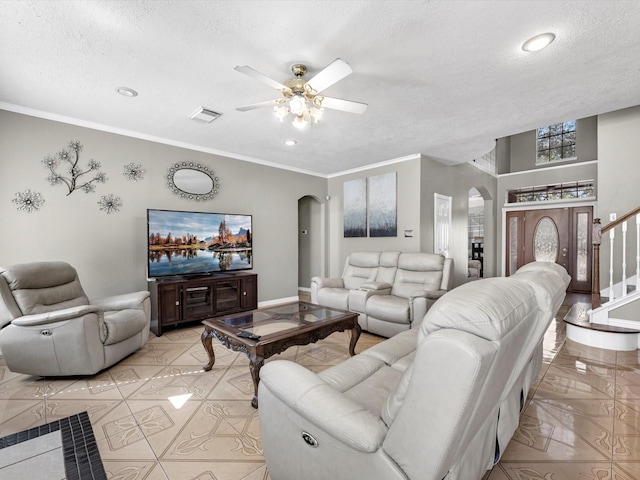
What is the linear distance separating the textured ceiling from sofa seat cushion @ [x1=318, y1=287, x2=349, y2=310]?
2.17 meters

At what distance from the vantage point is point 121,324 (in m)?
2.68

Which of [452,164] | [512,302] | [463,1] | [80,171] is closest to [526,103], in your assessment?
[463,1]

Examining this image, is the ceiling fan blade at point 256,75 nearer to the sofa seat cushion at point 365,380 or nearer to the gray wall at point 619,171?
the sofa seat cushion at point 365,380

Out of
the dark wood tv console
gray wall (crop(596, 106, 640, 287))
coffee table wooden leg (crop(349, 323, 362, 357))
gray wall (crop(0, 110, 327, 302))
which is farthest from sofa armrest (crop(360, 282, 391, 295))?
gray wall (crop(596, 106, 640, 287))

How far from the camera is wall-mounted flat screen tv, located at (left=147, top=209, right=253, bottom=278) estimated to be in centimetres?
384

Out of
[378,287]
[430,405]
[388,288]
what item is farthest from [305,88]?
[388,288]

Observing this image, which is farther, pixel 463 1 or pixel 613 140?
pixel 613 140

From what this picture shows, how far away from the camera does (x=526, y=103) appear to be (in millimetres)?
3059

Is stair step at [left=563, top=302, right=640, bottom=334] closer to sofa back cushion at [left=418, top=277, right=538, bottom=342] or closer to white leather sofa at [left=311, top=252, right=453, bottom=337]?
white leather sofa at [left=311, top=252, right=453, bottom=337]

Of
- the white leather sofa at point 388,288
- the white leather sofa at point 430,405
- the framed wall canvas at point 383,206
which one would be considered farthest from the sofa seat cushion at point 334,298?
the white leather sofa at point 430,405

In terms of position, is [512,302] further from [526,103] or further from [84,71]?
[84,71]

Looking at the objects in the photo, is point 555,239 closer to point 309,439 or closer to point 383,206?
point 383,206

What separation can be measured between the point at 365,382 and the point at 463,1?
7.42 feet

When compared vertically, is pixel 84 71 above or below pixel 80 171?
above
